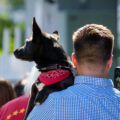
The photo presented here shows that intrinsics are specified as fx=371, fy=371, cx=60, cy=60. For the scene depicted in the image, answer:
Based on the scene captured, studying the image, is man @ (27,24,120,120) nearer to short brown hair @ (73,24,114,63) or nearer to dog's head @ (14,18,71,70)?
short brown hair @ (73,24,114,63)

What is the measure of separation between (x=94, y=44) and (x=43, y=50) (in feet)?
3.10

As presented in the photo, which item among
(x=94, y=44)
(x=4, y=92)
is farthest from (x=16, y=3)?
(x=94, y=44)

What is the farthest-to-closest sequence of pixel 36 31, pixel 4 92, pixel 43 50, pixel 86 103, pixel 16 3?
pixel 16 3
pixel 4 92
pixel 43 50
pixel 36 31
pixel 86 103

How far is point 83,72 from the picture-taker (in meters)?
1.87

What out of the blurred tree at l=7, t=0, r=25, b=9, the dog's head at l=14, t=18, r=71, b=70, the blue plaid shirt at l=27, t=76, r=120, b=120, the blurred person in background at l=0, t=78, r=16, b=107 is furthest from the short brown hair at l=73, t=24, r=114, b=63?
the blurred tree at l=7, t=0, r=25, b=9

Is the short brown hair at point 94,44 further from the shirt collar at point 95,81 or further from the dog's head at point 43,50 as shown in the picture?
the dog's head at point 43,50

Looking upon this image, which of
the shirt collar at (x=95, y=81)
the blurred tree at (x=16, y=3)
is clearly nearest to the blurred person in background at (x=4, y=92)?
the shirt collar at (x=95, y=81)

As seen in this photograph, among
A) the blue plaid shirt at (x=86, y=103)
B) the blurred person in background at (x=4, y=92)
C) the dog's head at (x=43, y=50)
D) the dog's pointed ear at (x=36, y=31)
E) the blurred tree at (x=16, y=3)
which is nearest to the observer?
the blue plaid shirt at (x=86, y=103)

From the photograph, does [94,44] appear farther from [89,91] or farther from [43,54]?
[43,54]

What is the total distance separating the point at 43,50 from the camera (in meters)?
2.72

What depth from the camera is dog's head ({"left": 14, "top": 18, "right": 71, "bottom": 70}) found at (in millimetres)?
2650

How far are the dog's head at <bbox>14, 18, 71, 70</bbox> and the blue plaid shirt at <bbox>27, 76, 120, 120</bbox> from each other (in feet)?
2.68

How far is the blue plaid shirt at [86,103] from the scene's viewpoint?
177 centimetres

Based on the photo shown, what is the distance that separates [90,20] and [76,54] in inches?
266
